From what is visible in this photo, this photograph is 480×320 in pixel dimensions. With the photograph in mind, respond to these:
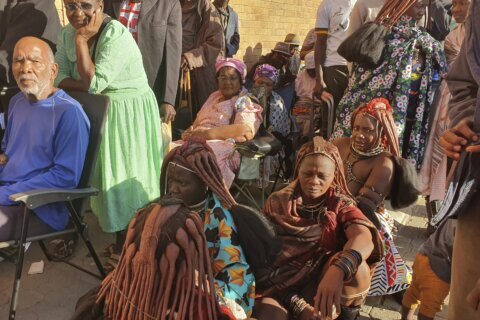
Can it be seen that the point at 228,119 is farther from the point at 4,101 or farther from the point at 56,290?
the point at 56,290

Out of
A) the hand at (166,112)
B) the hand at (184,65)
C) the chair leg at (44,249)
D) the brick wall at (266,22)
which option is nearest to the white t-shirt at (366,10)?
the hand at (166,112)

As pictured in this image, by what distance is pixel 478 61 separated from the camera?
1.70m

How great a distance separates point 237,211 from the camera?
79.9 inches

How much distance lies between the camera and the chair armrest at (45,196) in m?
2.58

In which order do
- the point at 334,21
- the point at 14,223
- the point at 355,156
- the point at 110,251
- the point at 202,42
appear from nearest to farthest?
the point at 14,223 < the point at 355,156 < the point at 110,251 < the point at 334,21 < the point at 202,42

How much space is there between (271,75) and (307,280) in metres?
3.35

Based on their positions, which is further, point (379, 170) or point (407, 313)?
point (379, 170)

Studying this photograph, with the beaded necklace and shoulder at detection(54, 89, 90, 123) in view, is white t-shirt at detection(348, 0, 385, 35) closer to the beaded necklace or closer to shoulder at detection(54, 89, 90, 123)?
the beaded necklace

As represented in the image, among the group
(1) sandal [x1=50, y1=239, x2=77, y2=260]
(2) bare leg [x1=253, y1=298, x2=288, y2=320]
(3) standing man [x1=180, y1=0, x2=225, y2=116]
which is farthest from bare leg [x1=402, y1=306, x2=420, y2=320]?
(3) standing man [x1=180, y1=0, x2=225, y2=116]

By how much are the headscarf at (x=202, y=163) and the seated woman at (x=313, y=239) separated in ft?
1.60

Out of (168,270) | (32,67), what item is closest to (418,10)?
(32,67)

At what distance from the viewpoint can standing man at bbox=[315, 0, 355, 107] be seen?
4.40 m

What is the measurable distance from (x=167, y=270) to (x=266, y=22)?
23.5 feet

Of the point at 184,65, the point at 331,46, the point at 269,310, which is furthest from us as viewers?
the point at 184,65
